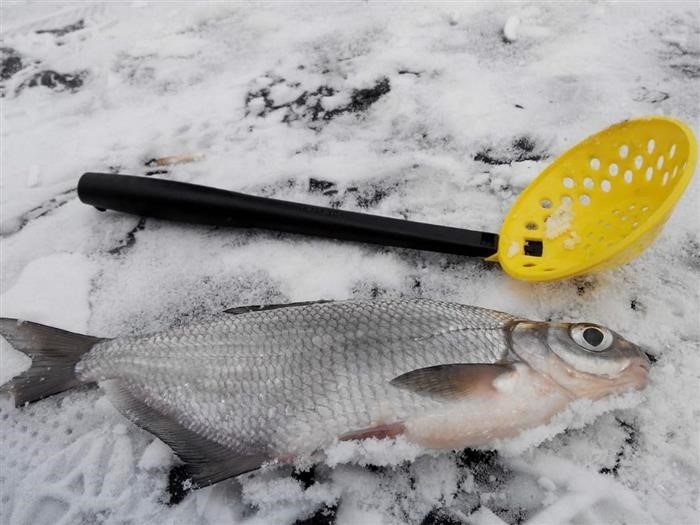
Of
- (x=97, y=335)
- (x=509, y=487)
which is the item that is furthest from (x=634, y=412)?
(x=97, y=335)

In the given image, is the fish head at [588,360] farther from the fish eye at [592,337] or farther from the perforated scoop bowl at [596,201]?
the perforated scoop bowl at [596,201]

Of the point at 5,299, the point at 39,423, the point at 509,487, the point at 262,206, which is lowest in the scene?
the point at 509,487

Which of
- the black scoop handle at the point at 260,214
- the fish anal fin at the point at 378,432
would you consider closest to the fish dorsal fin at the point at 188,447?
the fish anal fin at the point at 378,432

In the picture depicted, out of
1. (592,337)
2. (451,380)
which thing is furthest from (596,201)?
(451,380)

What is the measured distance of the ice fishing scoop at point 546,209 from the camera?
1295mm

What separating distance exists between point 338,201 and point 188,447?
80 centimetres

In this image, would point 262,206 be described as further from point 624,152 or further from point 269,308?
point 624,152

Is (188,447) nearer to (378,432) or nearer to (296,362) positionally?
(296,362)

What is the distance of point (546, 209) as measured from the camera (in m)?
1.45

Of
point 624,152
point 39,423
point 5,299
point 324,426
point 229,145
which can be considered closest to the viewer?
point 324,426

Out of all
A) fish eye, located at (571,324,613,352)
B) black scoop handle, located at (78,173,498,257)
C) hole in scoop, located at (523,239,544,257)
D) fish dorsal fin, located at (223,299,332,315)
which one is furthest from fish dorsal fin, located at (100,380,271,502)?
hole in scoop, located at (523,239,544,257)

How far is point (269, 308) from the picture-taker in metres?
1.30

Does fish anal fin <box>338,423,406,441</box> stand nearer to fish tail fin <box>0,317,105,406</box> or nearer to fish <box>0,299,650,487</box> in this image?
fish <box>0,299,650,487</box>

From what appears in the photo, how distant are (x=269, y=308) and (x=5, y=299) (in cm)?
78
